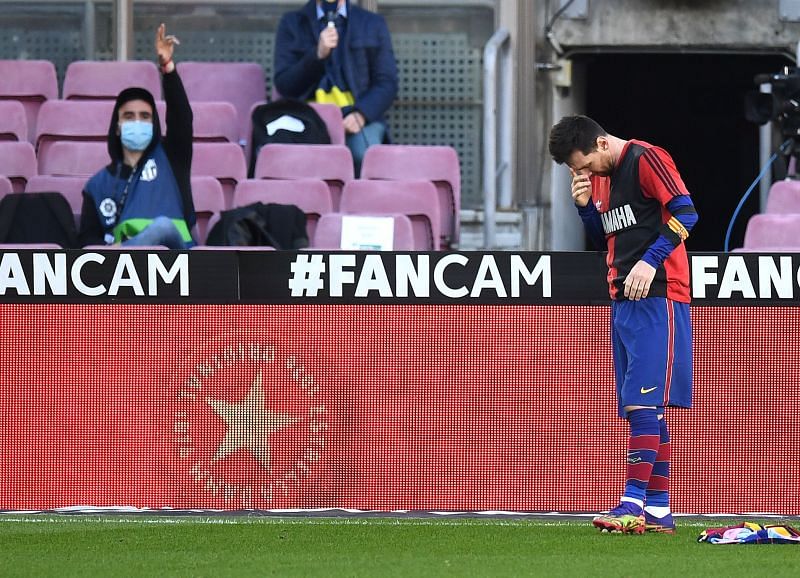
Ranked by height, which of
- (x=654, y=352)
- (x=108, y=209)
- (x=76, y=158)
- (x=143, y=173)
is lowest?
(x=654, y=352)

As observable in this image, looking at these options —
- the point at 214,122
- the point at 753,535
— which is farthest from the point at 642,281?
the point at 214,122

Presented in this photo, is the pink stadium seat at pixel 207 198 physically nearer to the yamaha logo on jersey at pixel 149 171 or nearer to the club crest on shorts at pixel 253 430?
the yamaha logo on jersey at pixel 149 171

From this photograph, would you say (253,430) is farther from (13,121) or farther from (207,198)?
(13,121)

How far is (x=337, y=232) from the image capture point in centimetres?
1062

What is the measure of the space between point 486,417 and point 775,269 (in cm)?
152

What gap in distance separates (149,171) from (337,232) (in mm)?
1232

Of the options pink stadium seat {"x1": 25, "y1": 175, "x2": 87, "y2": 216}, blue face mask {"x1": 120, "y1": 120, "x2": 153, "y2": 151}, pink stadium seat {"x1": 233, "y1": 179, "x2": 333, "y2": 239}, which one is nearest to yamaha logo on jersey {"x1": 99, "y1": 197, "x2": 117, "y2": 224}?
blue face mask {"x1": 120, "y1": 120, "x2": 153, "y2": 151}

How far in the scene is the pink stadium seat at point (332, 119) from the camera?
1234 centimetres

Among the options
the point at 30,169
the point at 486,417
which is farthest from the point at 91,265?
the point at 30,169

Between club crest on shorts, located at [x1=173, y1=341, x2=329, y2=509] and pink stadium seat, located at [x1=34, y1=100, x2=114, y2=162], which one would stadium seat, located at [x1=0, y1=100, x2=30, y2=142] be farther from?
club crest on shorts, located at [x1=173, y1=341, x2=329, y2=509]

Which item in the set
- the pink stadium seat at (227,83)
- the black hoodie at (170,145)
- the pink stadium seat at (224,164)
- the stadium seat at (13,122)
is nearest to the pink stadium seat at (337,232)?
the black hoodie at (170,145)

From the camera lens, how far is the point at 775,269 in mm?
7910

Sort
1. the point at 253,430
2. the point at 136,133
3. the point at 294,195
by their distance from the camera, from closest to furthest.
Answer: the point at 253,430
the point at 136,133
the point at 294,195

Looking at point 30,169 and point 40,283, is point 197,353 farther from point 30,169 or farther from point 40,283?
point 30,169
